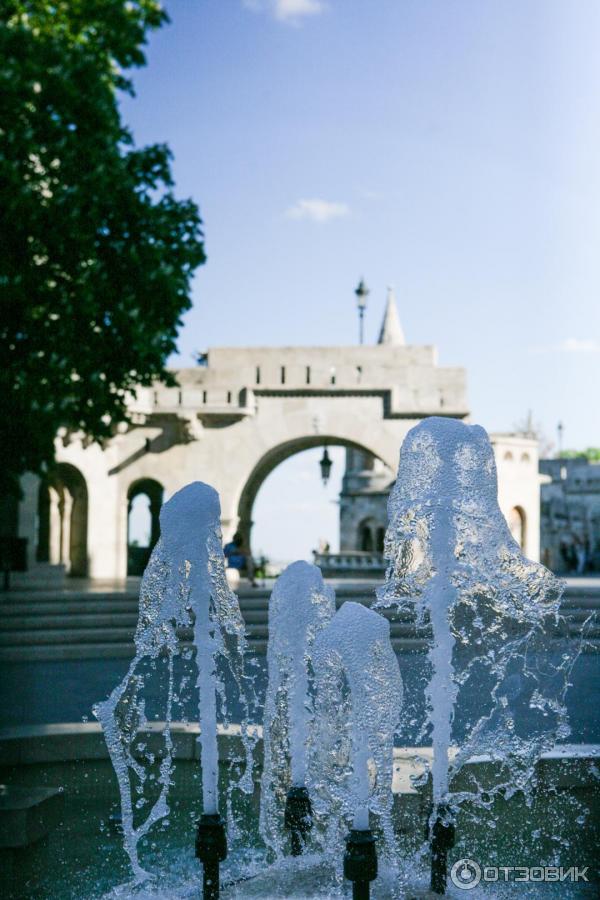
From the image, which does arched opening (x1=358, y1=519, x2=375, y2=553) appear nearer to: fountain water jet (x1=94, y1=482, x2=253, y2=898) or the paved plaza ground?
the paved plaza ground

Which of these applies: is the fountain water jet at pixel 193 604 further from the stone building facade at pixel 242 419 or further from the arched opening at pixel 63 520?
the stone building facade at pixel 242 419

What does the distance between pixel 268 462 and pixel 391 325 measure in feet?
53.0

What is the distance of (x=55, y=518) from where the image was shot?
26.5m

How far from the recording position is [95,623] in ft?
41.1

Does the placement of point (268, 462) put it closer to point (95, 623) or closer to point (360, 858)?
point (95, 623)

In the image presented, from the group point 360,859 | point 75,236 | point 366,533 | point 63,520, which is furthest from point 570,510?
point 360,859

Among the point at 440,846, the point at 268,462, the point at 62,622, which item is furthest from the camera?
the point at 268,462

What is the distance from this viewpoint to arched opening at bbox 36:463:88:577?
21.7 meters

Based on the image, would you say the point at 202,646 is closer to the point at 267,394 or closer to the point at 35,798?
the point at 35,798

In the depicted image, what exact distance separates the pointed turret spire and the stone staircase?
25.0 m

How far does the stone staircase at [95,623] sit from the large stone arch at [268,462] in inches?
295

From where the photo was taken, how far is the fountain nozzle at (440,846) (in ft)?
14.7

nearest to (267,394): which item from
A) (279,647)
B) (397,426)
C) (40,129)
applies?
(397,426)

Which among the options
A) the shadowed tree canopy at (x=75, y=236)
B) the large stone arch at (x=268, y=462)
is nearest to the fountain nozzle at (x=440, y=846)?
the shadowed tree canopy at (x=75, y=236)
